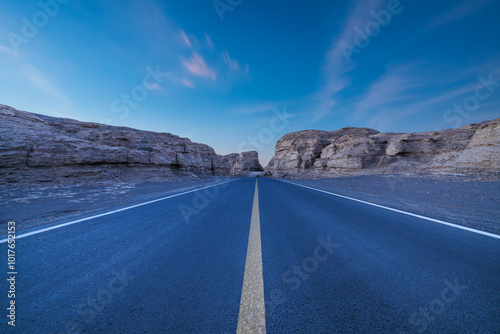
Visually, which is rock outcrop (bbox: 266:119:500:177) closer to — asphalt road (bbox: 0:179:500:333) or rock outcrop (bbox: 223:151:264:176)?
asphalt road (bbox: 0:179:500:333)

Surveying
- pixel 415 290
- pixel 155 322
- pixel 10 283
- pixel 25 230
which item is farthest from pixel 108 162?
pixel 415 290

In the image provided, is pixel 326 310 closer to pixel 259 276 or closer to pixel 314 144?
pixel 259 276

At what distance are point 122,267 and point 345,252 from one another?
290cm

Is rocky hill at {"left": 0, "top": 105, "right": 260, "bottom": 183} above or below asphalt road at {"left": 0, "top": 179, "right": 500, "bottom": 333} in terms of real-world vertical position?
above

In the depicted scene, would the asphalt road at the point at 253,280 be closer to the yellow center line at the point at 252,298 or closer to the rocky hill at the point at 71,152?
the yellow center line at the point at 252,298

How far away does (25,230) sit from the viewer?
127 inches

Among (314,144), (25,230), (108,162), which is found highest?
(314,144)

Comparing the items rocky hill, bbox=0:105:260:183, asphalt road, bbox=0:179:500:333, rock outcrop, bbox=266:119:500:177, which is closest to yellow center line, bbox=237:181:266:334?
asphalt road, bbox=0:179:500:333

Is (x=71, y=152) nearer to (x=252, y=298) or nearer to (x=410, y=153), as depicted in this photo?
(x=252, y=298)

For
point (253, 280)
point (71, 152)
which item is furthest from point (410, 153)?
point (71, 152)

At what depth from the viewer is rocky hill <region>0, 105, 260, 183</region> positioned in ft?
39.3

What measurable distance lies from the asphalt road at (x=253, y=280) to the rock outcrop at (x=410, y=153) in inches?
720

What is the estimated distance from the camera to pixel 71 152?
15047 millimetres

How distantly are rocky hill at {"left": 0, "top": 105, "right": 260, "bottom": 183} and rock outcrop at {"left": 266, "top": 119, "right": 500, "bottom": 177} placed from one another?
2984 centimetres
